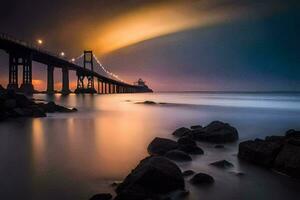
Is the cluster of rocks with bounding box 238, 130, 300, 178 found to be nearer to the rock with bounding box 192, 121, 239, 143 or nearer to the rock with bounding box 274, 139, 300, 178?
the rock with bounding box 274, 139, 300, 178

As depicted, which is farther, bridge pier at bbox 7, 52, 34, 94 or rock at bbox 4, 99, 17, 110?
bridge pier at bbox 7, 52, 34, 94

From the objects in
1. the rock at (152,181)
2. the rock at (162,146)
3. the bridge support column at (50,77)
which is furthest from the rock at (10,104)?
the bridge support column at (50,77)

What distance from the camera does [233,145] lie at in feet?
35.0

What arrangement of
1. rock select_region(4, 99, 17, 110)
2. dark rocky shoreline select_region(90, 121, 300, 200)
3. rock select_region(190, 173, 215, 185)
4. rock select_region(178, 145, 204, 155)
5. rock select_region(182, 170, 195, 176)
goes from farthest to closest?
rock select_region(4, 99, 17, 110), rock select_region(178, 145, 204, 155), rock select_region(182, 170, 195, 176), rock select_region(190, 173, 215, 185), dark rocky shoreline select_region(90, 121, 300, 200)

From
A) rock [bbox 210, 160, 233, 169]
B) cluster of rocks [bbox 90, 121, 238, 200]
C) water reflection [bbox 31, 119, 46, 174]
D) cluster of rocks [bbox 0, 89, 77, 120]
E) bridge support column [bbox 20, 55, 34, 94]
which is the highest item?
bridge support column [bbox 20, 55, 34, 94]

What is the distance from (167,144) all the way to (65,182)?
3.54 metres

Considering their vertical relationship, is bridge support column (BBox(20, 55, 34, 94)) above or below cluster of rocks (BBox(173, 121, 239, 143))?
above

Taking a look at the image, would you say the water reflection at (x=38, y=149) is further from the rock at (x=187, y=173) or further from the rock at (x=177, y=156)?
the rock at (x=187, y=173)

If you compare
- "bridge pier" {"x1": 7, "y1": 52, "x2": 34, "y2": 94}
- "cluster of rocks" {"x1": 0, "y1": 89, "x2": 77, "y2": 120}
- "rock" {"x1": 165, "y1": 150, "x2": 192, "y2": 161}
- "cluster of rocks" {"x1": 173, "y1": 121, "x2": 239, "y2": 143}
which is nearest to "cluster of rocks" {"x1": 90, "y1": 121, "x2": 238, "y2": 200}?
"rock" {"x1": 165, "y1": 150, "x2": 192, "y2": 161}

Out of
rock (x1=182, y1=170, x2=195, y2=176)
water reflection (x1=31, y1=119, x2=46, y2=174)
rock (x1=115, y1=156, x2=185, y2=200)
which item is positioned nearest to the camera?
rock (x1=115, y1=156, x2=185, y2=200)

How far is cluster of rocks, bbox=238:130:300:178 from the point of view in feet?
21.6

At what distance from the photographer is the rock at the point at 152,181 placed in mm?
5024

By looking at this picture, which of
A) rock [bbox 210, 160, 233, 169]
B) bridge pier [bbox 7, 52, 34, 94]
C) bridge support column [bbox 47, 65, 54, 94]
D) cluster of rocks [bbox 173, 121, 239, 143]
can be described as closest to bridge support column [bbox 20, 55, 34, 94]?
bridge pier [bbox 7, 52, 34, 94]

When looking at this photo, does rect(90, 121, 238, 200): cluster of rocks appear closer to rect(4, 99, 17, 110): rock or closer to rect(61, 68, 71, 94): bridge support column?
rect(4, 99, 17, 110): rock
